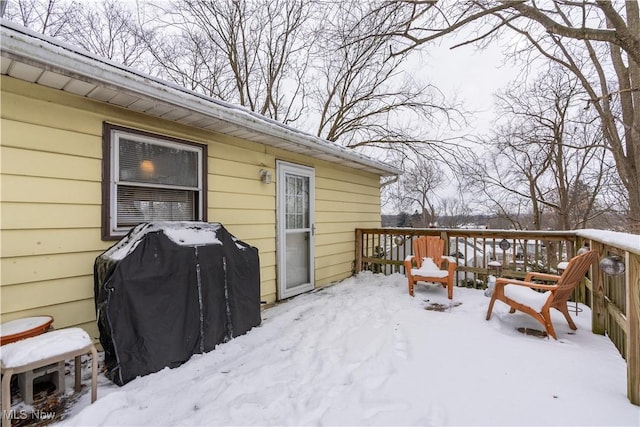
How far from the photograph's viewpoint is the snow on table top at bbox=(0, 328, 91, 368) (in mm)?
1624

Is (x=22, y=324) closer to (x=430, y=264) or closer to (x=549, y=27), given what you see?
(x=430, y=264)

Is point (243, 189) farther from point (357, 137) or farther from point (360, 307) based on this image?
point (357, 137)

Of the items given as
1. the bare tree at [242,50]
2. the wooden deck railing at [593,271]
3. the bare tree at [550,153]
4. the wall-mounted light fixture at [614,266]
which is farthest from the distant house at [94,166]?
the bare tree at [550,153]

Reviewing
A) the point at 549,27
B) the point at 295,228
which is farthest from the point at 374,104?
the point at 295,228

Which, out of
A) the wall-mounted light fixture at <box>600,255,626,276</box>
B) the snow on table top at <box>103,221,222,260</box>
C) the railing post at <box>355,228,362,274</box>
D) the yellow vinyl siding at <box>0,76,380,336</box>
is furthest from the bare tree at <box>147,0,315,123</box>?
the wall-mounted light fixture at <box>600,255,626,276</box>

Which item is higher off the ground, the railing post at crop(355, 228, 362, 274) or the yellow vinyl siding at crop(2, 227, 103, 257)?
the yellow vinyl siding at crop(2, 227, 103, 257)

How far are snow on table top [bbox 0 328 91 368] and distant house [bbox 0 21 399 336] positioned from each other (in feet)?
2.07

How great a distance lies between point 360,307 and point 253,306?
139 centimetres

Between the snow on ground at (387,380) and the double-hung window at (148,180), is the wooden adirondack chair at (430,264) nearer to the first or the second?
the snow on ground at (387,380)

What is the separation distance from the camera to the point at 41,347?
1.72m

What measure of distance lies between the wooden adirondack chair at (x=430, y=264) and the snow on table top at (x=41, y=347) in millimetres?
3778

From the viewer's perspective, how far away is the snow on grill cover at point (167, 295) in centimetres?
215

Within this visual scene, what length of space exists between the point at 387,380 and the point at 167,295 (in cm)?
178

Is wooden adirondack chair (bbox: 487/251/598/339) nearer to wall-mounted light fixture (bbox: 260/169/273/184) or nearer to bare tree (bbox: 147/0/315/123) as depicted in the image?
wall-mounted light fixture (bbox: 260/169/273/184)
